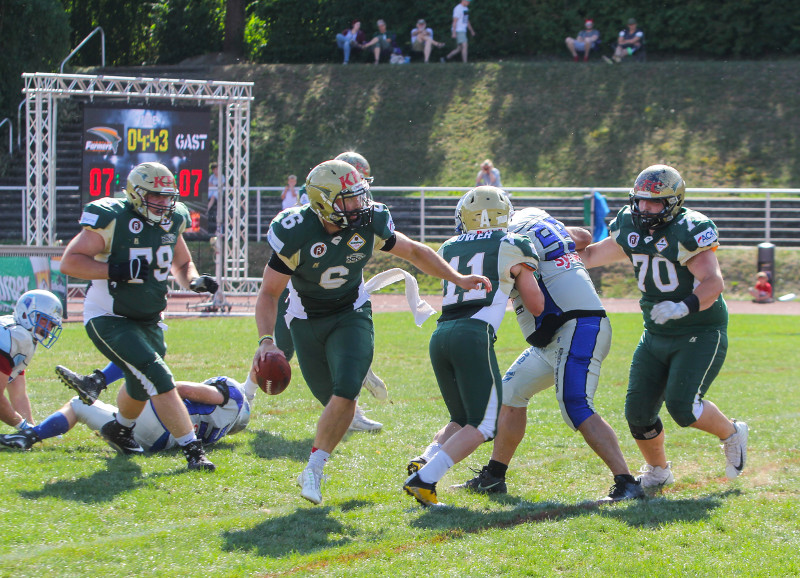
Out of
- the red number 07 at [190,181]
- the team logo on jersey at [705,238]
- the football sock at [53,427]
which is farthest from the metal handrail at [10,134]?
the team logo on jersey at [705,238]

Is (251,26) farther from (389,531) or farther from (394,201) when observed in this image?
(389,531)

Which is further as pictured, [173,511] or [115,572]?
[173,511]

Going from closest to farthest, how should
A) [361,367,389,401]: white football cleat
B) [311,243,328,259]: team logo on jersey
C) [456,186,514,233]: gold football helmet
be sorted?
[311,243,328,259]: team logo on jersey < [456,186,514,233]: gold football helmet < [361,367,389,401]: white football cleat

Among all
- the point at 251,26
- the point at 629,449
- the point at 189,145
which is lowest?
the point at 629,449

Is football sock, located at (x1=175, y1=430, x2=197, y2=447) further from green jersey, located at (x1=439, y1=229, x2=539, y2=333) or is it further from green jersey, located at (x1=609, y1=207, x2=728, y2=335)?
green jersey, located at (x1=609, y1=207, x2=728, y2=335)

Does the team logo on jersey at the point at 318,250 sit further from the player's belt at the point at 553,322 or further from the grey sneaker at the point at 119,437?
the grey sneaker at the point at 119,437

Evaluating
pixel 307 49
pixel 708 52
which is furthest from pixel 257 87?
pixel 708 52

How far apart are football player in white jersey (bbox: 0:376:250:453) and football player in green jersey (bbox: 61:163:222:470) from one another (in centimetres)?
15

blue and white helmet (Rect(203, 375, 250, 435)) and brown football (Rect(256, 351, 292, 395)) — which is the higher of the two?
brown football (Rect(256, 351, 292, 395))

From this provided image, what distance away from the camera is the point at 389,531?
15.8 ft

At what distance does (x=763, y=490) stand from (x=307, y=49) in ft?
94.9

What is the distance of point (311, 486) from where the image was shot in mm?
5207

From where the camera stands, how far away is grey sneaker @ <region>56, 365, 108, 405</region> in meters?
6.43

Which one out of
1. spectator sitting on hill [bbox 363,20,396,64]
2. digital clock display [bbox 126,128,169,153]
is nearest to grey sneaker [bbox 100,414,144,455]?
digital clock display [bbox 126,128,169,153]
